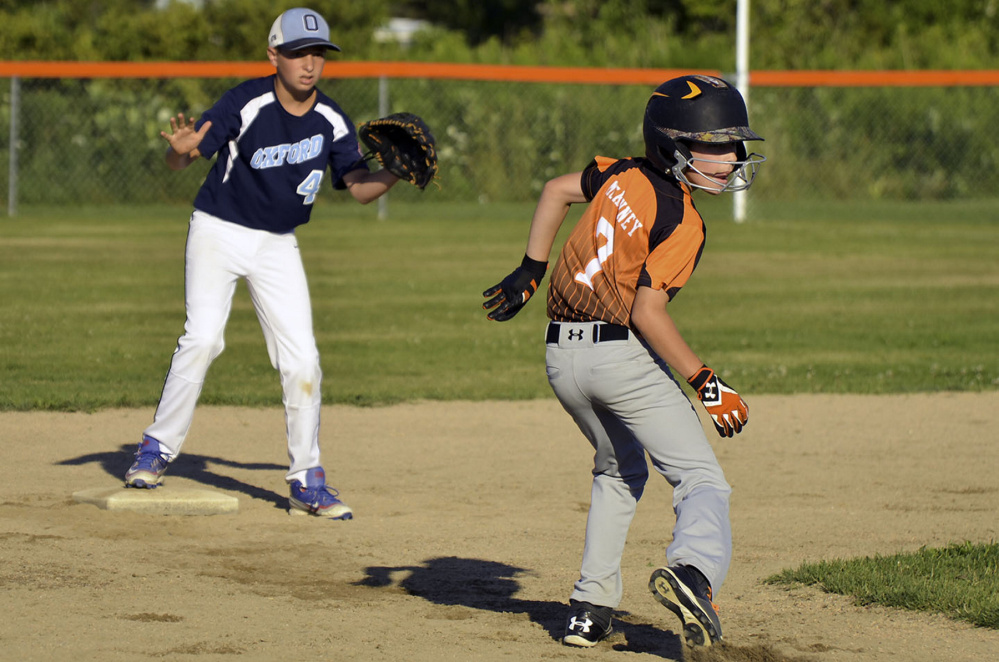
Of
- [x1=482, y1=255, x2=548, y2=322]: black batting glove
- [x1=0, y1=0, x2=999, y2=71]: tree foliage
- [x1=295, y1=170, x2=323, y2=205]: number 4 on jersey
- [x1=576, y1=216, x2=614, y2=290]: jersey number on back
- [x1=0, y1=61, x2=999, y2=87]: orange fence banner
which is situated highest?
[x1=0, y1=0, x2=999, y2=71]: tree foliage

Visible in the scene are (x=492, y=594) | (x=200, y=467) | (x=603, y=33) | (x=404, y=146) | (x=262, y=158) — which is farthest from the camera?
(x=603, y=33)

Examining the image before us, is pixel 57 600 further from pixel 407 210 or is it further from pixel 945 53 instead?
pixel 945 53

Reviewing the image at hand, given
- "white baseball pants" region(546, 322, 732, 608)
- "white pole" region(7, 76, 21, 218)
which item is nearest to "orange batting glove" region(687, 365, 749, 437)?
"white baseball pants" region(546, 322, 732, 608)

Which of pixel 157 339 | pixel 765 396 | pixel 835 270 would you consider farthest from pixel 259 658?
pixel 835 270

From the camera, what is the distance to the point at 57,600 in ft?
15.6

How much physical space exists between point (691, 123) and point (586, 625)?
5.27 ft

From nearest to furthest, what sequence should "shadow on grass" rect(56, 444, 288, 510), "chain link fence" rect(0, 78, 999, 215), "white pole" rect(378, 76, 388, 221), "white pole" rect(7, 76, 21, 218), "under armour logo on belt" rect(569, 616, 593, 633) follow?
"under armour logo on belt" rect(569, 616, 593, 633) → "shadow on grass" rect(56, 444, 288, 510) → "white pole" rect(7, 76, 21, 218) → "white pole" rect(378, 76, 388, 221) → "chain link fence" rect(0, 78, 999, 215)

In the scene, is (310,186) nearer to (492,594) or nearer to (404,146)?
(404,146)

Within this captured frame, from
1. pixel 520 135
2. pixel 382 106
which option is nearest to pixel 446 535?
pixel 382 106

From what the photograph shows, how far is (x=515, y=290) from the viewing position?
455cm

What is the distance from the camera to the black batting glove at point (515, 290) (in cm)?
456

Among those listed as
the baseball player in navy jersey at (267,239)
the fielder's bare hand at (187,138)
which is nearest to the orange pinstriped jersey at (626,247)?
the baseball player in navy jersey at (267,239)

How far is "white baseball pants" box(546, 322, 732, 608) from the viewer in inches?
161

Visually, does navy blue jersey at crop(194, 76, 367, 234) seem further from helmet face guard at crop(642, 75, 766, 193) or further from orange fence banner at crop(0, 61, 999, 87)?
orange fence banner at crop(0, 61, 999, 87)
